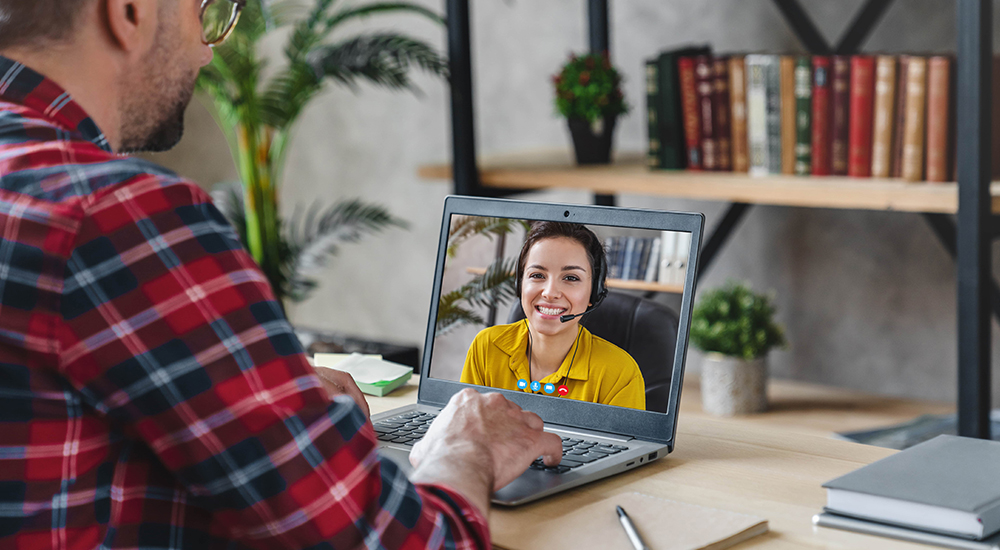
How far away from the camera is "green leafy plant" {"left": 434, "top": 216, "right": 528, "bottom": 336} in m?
0.98

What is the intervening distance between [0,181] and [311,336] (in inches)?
70.4

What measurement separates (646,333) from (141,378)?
1.63ft

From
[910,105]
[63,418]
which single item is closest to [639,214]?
[63,418]

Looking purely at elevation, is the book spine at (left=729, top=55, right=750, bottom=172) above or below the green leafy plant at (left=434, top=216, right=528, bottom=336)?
above

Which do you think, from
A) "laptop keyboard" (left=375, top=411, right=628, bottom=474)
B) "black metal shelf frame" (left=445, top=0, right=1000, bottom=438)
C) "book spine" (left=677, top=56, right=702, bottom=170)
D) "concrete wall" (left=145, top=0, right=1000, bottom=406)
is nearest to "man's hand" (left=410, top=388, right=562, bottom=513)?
"laptop keyboard" (left=375, top=411, right=628, bottom=474)

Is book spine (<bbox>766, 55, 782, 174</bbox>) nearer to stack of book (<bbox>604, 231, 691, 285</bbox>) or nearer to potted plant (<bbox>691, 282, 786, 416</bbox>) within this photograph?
potted plant (<bbox>691, 282, 786, 416</bbox>)

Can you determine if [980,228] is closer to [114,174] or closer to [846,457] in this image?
[846,457]

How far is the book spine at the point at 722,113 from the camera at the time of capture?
2051 millimetres

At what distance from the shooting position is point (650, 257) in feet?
3.09

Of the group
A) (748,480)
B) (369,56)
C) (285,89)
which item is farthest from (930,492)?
(285,89)

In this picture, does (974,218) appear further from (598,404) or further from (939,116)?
(598,404)

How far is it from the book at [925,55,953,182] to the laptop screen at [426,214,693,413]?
110 centimetres

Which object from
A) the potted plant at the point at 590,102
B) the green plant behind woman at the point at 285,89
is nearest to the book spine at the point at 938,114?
the potted plant at the point at 590,102

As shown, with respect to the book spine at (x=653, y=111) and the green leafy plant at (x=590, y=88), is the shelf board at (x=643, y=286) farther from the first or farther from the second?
the green leafy plant at (x=590, y=88)
